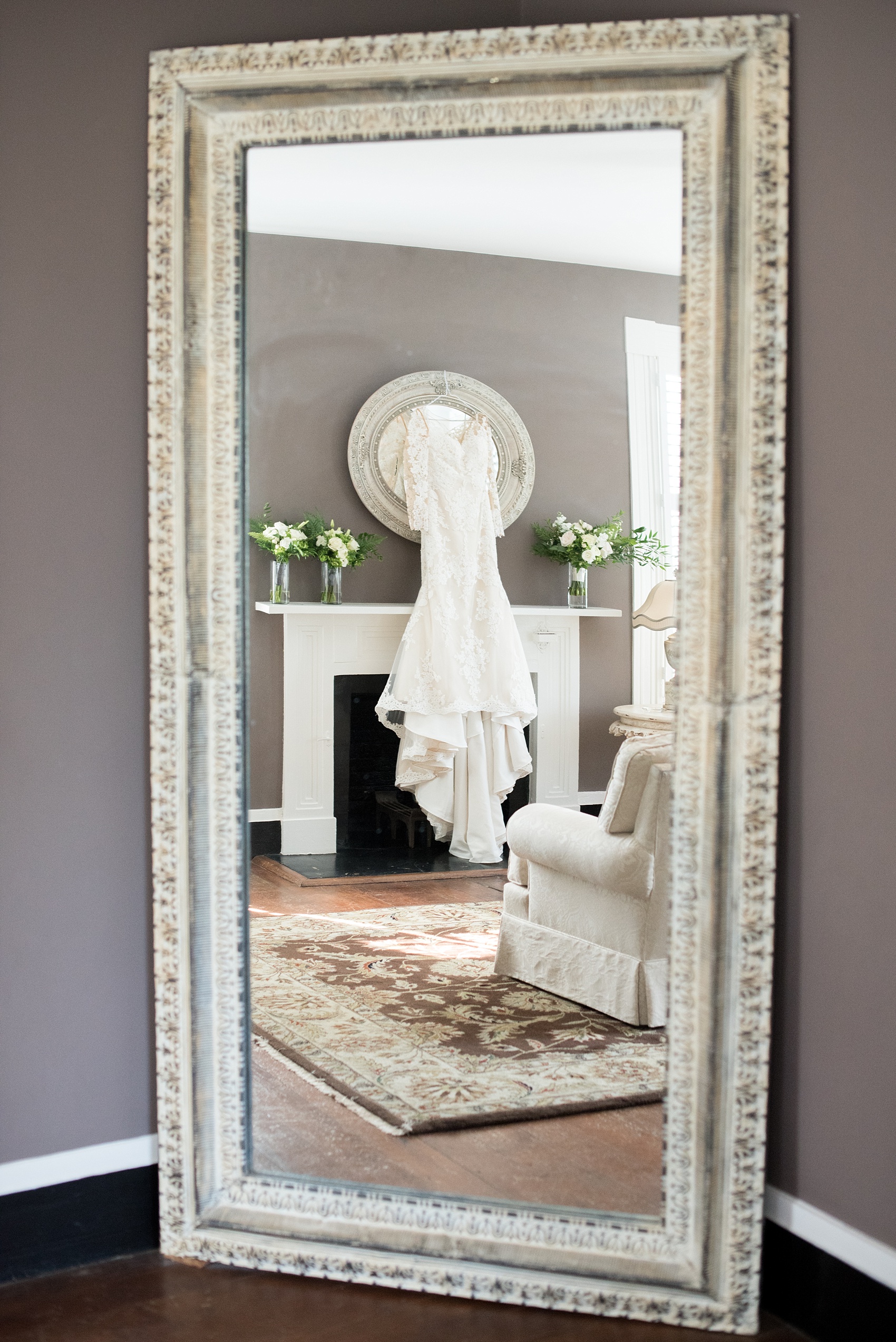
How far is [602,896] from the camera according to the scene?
2.83 metres

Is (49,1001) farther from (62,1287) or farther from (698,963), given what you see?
(698,963)

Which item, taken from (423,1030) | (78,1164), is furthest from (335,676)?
(78,1164)

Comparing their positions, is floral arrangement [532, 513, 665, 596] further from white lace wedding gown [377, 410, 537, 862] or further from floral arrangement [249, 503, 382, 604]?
floral arrangement [249, 503, 382, 604]

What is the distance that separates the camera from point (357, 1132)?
2.38 m

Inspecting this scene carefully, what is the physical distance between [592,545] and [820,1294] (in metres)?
1.50

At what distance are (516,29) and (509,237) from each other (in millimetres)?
381

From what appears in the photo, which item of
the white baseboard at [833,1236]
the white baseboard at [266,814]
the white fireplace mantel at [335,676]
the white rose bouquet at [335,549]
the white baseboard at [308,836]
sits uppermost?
the white rose bouquet at [335,549]

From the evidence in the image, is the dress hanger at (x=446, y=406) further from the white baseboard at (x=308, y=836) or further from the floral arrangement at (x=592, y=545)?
the white baseboard at (x=308, y=836)

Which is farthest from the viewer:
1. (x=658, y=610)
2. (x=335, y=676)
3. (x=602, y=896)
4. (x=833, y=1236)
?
(x=602, y=896)

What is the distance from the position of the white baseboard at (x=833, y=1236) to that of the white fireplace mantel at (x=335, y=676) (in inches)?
34.8

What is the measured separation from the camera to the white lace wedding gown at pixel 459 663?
2.35m

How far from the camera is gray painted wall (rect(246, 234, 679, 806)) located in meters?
2.24

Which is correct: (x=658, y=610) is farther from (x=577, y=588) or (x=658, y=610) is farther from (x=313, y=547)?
(x=313, y=547)

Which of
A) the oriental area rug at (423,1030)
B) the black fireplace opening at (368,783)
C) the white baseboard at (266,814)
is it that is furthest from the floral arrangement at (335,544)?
the oriental area rug at (423,1030)
